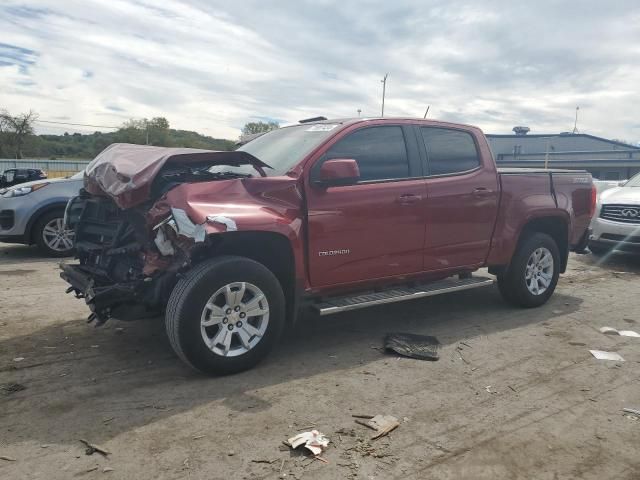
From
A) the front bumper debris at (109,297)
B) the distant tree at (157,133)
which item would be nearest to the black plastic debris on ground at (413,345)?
the front bumper debris at (109,297)

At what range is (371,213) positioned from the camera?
4492mm

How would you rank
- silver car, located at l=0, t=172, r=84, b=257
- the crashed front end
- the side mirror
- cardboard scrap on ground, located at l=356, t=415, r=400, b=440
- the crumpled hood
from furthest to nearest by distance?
silver car, located at l=0, t=172, r=84, b=257 < the side mirror < the crumpled hood < the crashed front end < cardboard scrap on ground, located at l=356, t=415, r=400, b=440

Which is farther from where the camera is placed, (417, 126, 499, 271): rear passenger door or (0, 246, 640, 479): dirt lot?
(417, 126, 499, 271): rear passenger door

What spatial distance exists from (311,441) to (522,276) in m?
3.66

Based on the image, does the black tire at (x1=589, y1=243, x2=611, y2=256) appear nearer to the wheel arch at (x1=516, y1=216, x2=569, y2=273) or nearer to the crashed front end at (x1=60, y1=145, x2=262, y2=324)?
the wheel arch at (x1=516, y1=216, x2=569, y2=273)

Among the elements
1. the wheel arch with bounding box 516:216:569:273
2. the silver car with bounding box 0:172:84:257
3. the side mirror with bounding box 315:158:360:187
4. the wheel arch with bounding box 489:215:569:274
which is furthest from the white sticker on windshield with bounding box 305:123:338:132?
the silver car with bounding box 0:172:84:257

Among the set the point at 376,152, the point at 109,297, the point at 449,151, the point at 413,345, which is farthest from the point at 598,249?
the point at 109,297

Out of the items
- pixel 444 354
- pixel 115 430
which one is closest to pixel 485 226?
pixel 444 354

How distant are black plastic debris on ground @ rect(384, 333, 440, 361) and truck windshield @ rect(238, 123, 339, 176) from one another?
1747 millimetres

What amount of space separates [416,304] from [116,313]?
11.1 ft

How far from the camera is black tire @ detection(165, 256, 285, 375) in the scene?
11.8 ft

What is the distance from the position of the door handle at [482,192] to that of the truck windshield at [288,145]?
1.62 metres

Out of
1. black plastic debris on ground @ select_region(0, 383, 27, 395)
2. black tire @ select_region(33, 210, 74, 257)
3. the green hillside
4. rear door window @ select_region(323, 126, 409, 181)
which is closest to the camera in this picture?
black plastic debris on ground @ select_region(0, 383, 27, 395)

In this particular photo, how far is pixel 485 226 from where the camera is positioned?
5410 millimetres
